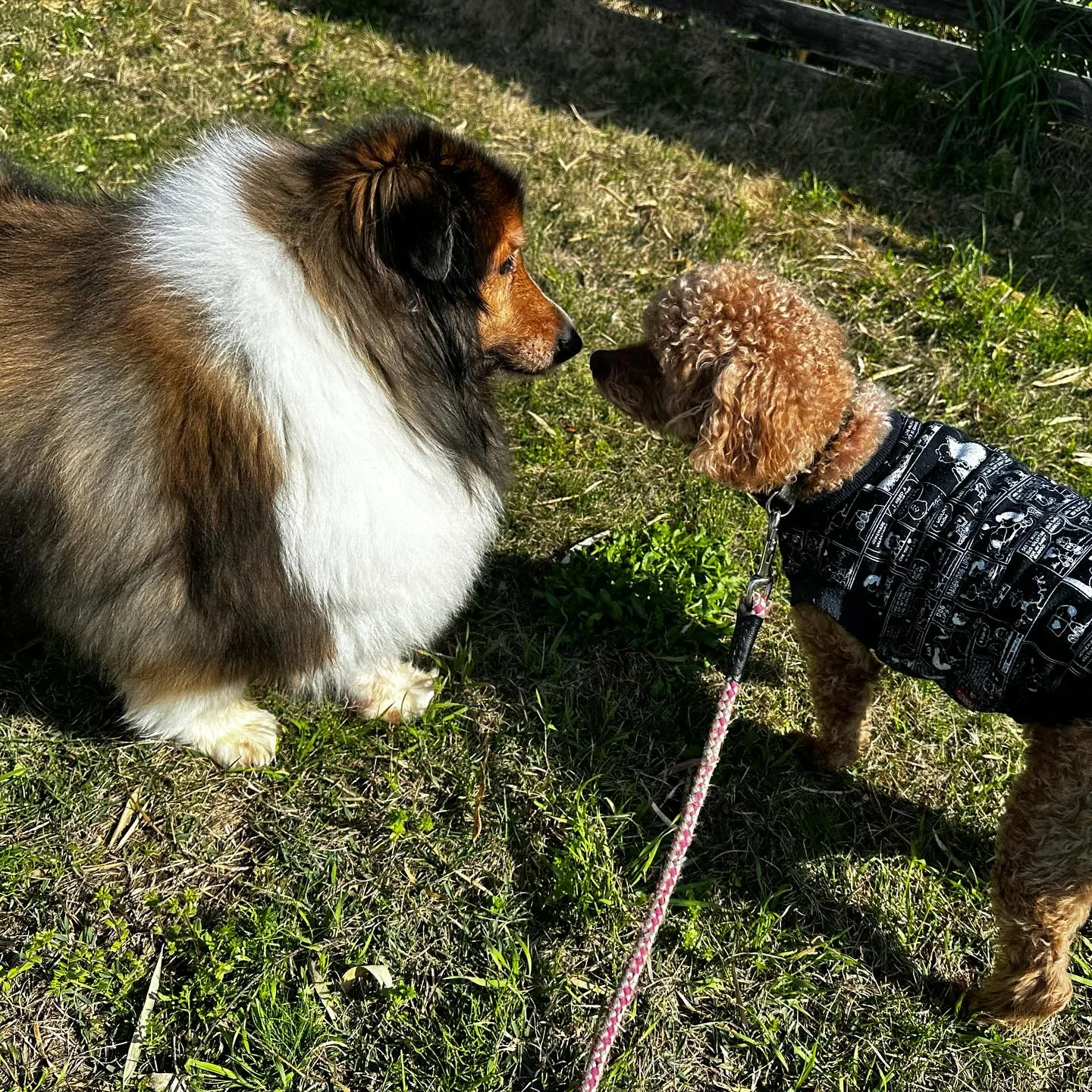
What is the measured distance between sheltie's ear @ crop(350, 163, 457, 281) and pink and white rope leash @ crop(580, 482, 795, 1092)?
108 cm

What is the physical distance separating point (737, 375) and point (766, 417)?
149 millimetres

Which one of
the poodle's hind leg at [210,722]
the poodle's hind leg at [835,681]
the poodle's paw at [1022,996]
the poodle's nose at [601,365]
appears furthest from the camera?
the poodle's nose at [601,365]

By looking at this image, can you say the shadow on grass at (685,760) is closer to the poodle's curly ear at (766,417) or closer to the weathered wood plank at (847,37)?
the poodle's curly ear at (766,417)

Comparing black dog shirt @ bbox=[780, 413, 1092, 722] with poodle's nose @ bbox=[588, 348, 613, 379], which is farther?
poodle's nose @ bbox=[588, 348, 613, 379]

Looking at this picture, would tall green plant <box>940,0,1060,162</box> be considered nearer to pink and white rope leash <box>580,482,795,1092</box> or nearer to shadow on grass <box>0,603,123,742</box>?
pink and white rope leash <box>580,482,795,1092</box>

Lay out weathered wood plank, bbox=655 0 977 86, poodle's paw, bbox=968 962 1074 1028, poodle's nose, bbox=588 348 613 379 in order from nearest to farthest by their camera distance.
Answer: poodle's paw, bbox=968 962 1074 1028 → poodle's nose, bbox=588 348 613 379 → weathered wood plank, bbox=655 0 977 86

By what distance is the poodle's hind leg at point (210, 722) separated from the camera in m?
2.55

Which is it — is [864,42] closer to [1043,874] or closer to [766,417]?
[766,417]

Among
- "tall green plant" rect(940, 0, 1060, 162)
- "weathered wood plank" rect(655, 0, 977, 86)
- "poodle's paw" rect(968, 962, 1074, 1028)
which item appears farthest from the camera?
"weathered wood plank" rect(655, 0, 977, 86)

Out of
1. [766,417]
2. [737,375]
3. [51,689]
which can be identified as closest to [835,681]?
[766,417]

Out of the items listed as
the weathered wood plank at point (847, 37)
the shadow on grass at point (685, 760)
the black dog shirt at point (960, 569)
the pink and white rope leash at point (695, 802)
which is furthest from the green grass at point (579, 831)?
the weathered wood plank at point (847, 37)

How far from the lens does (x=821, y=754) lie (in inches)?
116

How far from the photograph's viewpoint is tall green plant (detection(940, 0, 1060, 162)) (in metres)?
4.63

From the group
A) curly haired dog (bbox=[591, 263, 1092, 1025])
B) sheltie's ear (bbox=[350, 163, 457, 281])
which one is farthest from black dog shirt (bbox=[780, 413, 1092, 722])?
sheltie's ear (bbox=[350, 163, 457, 281])
